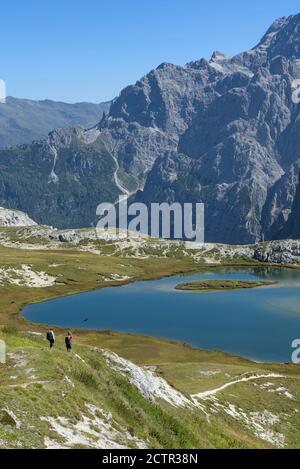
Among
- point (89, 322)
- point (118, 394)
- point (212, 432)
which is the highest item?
point (118, 394)

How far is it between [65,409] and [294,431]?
2919 cm

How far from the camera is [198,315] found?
445 feet

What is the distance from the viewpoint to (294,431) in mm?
51625

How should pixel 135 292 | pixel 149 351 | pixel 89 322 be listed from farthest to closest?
pixel 135 292 → pixel 89 322 → pixel 149 351

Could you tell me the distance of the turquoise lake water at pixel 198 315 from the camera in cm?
10775

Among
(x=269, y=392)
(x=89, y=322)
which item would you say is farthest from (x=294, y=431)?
(x=89, y=322)

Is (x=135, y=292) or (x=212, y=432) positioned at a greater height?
(x=212, y=432)

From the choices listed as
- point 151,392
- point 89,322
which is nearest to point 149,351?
point 89,322

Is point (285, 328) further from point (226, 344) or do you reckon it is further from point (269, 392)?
point (269, 392)

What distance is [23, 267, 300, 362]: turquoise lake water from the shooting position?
10775 centimetres

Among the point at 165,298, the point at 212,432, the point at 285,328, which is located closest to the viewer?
the point at 212,432

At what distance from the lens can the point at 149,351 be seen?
98.7m

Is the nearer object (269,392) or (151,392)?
(151,392)
